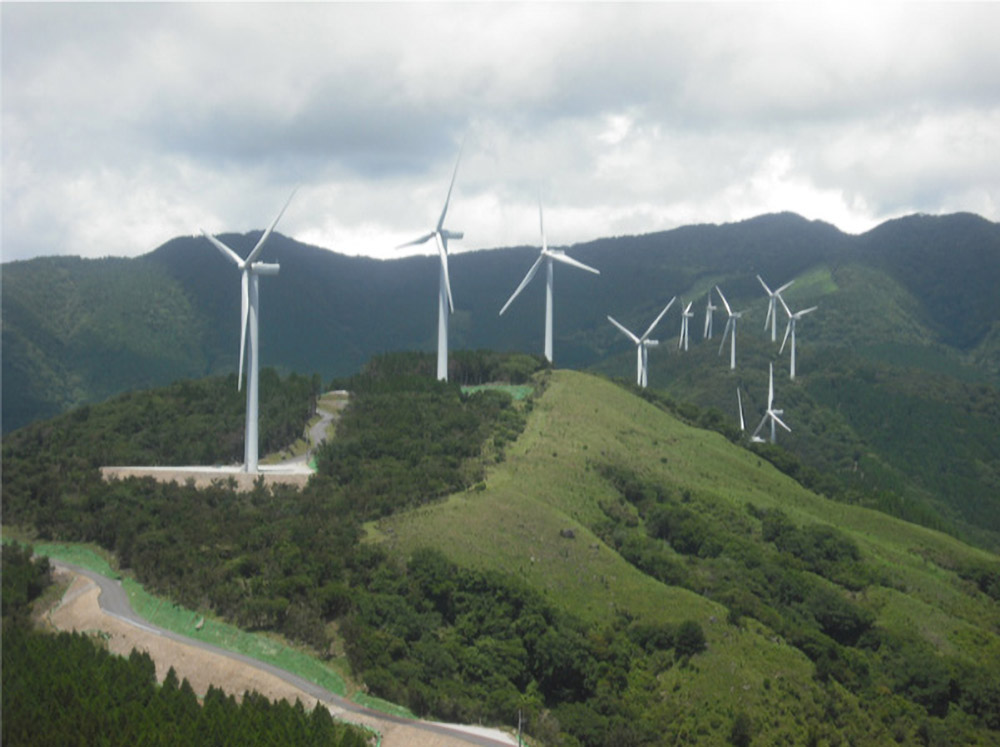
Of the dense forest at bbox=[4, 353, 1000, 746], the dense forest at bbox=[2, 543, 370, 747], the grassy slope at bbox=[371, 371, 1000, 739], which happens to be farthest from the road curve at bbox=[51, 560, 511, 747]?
the grassy slope at bbox=[371, 371, 1000, 739]

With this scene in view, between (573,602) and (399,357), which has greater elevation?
(399,357)

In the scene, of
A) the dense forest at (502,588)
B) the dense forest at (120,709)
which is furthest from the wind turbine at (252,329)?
the dense forest at (120,709)

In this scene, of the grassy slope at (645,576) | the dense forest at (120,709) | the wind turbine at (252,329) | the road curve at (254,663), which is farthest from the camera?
the wind turbine at (252,329)

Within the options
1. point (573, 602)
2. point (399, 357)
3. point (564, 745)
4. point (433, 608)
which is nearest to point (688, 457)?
point (399, 357)

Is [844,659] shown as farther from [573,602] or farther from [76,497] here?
[76,497]

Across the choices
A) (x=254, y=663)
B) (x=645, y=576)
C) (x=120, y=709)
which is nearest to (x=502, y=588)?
(x=645, y=576)

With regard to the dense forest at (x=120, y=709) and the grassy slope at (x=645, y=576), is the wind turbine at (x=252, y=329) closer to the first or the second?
the grassy slope at (x=645, y=576)
